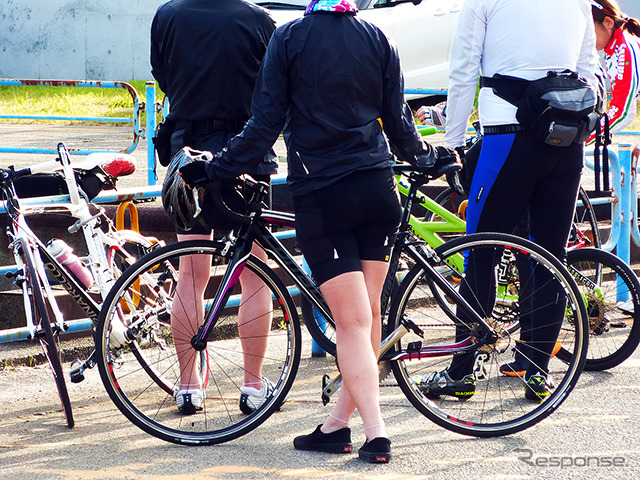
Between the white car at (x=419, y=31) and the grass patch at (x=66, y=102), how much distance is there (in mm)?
4085

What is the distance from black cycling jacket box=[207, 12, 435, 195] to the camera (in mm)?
3334

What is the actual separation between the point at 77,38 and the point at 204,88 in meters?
15.5

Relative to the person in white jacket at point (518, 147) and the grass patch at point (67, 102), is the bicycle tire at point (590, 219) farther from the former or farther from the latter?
the grass patch at point (67, 102)

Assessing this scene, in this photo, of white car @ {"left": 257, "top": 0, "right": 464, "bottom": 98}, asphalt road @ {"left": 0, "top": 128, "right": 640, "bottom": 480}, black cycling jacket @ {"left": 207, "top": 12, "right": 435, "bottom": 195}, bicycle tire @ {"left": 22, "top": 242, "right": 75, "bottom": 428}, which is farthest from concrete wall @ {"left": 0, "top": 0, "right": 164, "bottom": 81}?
black cycling jacket @ {"left": 207, "top": 12, "right": 435, "bottom": 195}

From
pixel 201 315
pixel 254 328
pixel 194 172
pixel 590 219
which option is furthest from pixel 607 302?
pixel 194 172

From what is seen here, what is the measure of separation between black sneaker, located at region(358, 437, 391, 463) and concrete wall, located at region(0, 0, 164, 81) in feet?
52.7

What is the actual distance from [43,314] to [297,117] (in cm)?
148

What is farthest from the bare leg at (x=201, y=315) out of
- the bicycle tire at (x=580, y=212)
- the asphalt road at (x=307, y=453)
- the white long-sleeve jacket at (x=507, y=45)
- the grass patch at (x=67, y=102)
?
the grass patch at (x=67, y=102)

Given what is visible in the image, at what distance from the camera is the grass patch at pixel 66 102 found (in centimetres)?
1427

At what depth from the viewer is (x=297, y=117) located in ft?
11.3

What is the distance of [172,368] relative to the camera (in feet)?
15.0

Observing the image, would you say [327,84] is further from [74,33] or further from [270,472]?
[74,33]

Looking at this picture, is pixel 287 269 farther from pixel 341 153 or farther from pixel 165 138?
pixel 165 138

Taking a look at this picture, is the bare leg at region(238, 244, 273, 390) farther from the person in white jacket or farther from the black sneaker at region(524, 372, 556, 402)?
the black sneaker at region(524, 372, 556, 402)
